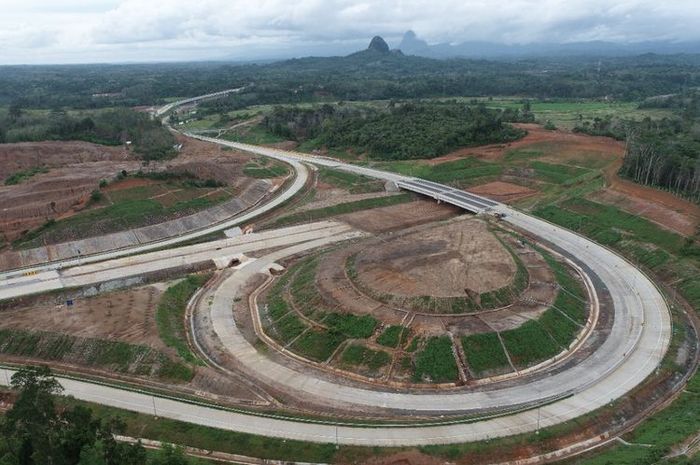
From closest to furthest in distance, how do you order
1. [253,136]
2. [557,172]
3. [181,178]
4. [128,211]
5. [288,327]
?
[288,327] < [128,211] < [181,178] < [557,172] < [253,136]

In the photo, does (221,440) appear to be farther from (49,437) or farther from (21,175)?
(21,175)

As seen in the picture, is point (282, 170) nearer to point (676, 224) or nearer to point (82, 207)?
point (82, 207)

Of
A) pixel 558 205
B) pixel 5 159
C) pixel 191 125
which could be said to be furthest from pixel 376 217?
pixel 191 125

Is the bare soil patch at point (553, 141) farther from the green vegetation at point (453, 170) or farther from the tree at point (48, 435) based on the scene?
the tree at point (48, 435)

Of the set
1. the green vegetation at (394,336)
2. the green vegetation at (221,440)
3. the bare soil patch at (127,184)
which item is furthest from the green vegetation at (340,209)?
the green vegetation at (221,440)

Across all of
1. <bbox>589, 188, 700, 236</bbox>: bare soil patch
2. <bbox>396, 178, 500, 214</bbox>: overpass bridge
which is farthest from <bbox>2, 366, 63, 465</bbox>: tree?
<bbox>589, 188, 700, 236</bbox>: bare soil patch

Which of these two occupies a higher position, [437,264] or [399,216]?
Answer: [437,264]

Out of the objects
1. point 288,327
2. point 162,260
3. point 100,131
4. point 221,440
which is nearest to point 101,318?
point 162,260
